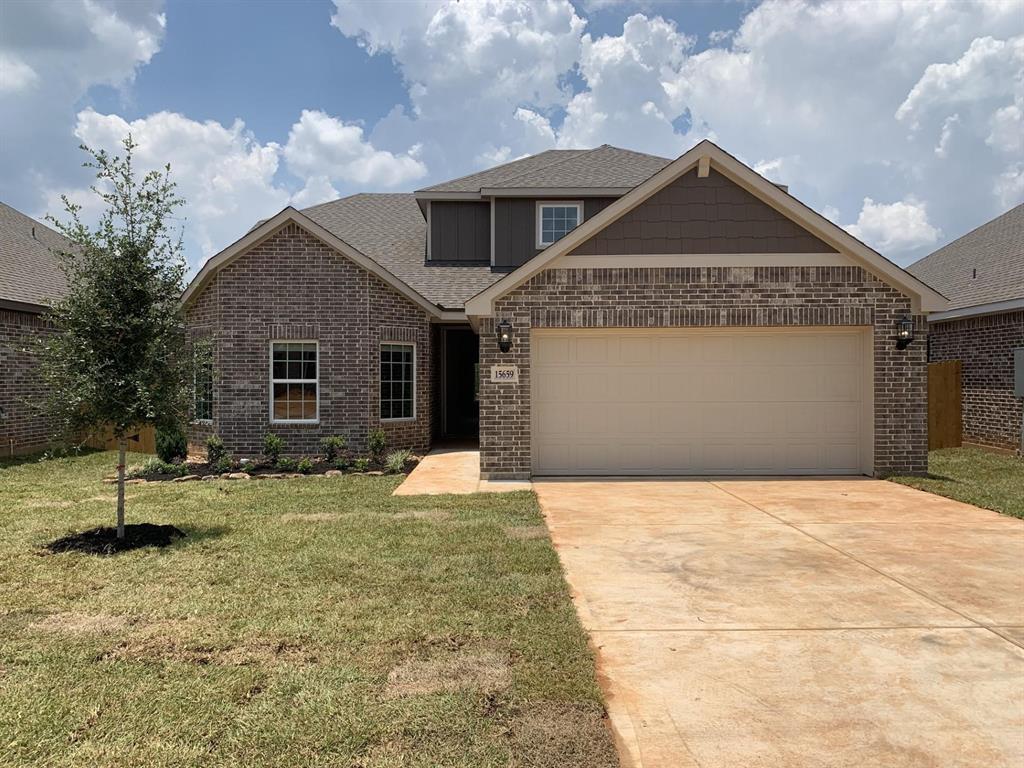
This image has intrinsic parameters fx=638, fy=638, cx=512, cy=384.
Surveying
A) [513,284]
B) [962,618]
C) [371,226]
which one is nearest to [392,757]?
[962,618]

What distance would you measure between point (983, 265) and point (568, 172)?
1098cm

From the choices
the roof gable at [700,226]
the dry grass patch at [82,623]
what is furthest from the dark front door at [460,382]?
the dry grass patch at [82,623]

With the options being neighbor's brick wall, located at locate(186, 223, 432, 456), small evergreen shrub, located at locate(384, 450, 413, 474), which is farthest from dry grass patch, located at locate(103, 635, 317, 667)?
neighbor's brick wall, located at locate(186, 223, 432, 456)

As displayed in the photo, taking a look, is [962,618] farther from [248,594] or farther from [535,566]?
[248,594]

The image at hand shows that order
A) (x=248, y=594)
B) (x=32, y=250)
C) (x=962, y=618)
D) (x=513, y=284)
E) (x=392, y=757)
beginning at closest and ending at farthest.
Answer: (x=392, y=757)
(x=962, y=618)
(x=248, y=594)
(x=513, y=284)
(x=32, y=250)

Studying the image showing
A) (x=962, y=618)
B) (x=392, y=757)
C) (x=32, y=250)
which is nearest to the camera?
(x=392, y=757)

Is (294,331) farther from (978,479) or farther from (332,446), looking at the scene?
(978,479)

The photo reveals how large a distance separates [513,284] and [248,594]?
674cm

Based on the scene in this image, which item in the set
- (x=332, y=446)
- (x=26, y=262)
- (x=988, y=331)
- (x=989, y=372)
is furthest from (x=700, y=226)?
(x=26, y=262)

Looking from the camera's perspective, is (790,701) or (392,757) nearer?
(392,757)

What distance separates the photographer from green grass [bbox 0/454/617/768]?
3066 millimetres

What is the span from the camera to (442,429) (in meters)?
17.8

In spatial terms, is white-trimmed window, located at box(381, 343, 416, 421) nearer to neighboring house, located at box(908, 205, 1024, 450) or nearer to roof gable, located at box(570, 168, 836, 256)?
roof gable, located at box(570, 168, 836, 256)

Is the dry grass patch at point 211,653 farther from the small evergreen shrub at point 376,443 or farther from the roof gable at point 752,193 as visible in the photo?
the small evergreen shrub at point 376,443
